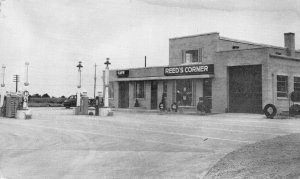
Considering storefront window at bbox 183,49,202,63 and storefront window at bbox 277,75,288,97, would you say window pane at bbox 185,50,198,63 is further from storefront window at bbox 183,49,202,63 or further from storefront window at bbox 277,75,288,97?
storefront window at bbox 277,75,288,97

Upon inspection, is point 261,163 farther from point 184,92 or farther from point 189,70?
point 184,92

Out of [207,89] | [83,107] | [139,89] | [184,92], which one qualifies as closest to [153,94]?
[139,89]

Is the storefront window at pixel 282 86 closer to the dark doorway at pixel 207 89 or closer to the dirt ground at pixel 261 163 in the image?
the dark doorway at pixel 207 89

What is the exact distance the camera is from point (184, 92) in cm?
3394

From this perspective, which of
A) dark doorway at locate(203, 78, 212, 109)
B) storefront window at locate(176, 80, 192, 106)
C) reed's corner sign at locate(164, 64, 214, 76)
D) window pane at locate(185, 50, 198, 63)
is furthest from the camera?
window pane at locate(185, 50, 198, 63)

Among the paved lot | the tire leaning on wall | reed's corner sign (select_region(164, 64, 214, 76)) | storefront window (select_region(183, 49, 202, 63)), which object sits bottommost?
the paved lot

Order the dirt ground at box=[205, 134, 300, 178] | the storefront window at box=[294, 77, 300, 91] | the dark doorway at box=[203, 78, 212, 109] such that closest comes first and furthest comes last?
the dirt ground at box=[205, 134, 300, 178] < the storefront window at box=[294, 77, 300, 91] < the dark doorway at box=[203, 78, 212, 109]

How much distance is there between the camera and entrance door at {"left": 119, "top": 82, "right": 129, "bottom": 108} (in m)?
39.1

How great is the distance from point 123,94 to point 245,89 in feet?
45.7

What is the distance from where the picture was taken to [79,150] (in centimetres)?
1030

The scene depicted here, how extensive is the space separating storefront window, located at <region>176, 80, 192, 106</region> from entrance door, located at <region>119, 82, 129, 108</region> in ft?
21.3

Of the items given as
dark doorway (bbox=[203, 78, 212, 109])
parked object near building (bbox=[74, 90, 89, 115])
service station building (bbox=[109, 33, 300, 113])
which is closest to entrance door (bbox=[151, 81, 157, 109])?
service station building (bbox=[109, 33, 300, 113])

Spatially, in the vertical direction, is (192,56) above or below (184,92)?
above

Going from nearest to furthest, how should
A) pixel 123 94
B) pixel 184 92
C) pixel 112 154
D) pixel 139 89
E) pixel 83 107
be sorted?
pixel 112 154, pixel 83 107, pixel 184 92, pixel 139 89, pixel 123 94
